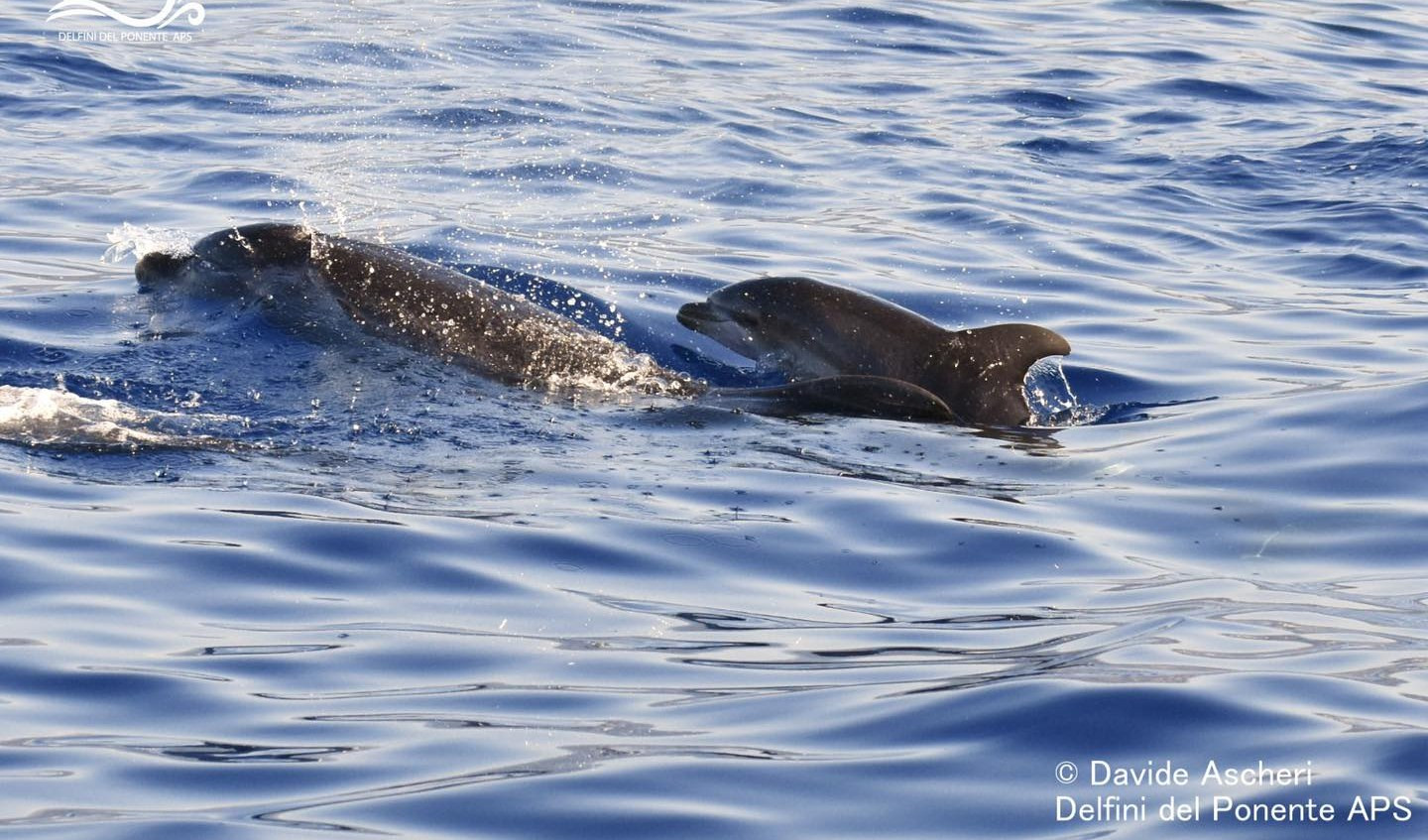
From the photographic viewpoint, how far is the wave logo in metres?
25.7

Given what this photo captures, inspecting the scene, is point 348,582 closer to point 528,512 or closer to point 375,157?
point 528,512

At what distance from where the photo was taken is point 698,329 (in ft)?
39.8

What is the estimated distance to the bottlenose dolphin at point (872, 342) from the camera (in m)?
10.8

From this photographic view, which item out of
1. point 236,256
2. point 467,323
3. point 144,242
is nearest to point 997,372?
point 467,323

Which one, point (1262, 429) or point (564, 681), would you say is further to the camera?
point (1262, 429)

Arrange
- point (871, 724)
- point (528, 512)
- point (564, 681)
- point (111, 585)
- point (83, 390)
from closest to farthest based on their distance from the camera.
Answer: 1. point (871, 724)
2. point (564, 681)
3. point (111, 585)
4. point (528, 512)
5. point (83, 390)

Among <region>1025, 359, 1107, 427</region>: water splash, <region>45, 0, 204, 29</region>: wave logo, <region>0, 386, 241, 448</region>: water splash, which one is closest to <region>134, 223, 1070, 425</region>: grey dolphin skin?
<region>1025, 359, 1107, 427</region>: water splash

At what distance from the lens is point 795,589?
7.70 m

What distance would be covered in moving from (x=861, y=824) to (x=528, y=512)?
11.9ft

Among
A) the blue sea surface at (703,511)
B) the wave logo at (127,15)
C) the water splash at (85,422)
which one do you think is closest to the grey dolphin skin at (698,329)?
the blue sea surface at (703,511)

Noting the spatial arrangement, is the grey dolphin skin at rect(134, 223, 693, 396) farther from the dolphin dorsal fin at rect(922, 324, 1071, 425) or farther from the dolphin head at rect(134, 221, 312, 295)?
the dolphin dorsal fin at rect(922, 324, 1071, 425)

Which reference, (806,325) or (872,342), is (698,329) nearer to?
(806,325)

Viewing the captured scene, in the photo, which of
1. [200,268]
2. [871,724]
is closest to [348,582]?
[871,724]

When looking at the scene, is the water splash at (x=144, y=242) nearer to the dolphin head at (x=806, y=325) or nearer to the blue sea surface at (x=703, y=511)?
the blue sea surface at (x=703, y=511)
